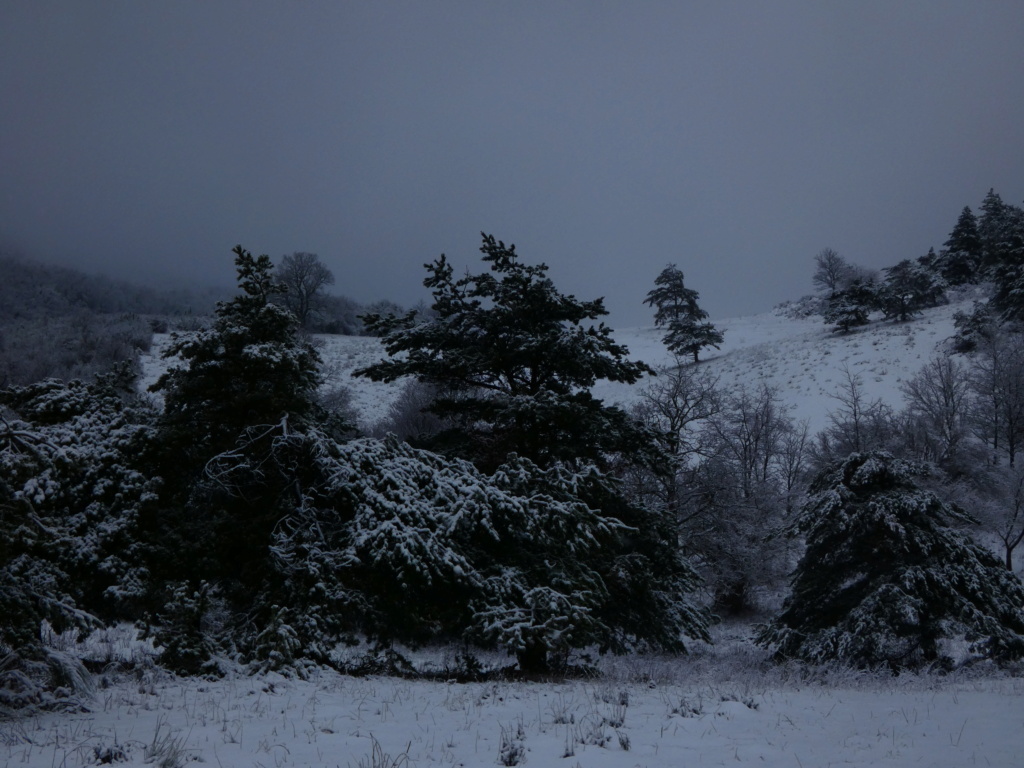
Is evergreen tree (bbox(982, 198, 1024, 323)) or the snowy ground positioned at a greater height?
evergreen tree (bbox(982, 198, 1024, 323))

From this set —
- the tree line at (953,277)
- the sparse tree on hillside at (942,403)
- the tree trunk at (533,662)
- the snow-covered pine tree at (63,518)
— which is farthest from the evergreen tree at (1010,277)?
the snow-covered pine tree at (63,518)

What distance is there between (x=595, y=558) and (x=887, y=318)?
4853 centimetres

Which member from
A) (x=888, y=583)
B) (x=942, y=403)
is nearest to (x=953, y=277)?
(x=942, y=403)

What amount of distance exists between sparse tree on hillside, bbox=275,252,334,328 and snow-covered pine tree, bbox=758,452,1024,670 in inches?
2045

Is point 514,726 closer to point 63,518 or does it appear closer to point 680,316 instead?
point 63,518

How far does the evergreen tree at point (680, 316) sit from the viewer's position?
47719 mm

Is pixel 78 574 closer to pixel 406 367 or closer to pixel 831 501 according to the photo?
pixel 406 367

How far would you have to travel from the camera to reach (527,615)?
361 inches

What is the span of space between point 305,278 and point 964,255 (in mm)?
63321

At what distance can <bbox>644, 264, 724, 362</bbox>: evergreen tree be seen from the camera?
157ft

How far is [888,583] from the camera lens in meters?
11.5

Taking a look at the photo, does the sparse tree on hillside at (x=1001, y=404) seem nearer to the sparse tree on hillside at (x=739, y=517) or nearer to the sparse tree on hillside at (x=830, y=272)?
the sparse tree on hillside at (x=739, y=517)

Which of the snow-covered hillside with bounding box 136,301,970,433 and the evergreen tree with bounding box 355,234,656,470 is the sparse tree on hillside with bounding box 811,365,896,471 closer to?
the snow-covered hillside with bounding box 136,301,970,433

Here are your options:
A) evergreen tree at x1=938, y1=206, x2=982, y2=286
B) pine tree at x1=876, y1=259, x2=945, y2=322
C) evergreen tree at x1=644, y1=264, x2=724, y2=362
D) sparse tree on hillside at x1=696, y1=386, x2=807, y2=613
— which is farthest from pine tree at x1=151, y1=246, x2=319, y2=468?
evergreen tree at x1=938, y1=206, x2=982, y2=286
